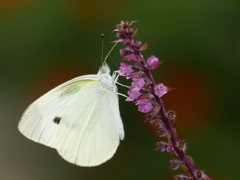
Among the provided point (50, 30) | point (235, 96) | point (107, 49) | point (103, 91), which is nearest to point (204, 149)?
point (235, 96)

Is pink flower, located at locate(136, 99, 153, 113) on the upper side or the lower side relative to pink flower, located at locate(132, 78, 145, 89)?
lower

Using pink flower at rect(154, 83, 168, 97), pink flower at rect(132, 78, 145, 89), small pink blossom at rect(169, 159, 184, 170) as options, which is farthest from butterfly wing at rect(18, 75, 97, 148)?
small pink blossom at rect(169, 159, 184, 170)

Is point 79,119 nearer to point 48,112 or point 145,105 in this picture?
point 48,112

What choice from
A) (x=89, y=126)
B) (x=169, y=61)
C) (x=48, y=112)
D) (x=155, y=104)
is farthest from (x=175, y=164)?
(x=169, y=61)

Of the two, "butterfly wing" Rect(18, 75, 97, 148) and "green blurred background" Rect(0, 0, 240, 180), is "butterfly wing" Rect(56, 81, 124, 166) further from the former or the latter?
"green blurred background" Rect(0, 0, 240, 180)

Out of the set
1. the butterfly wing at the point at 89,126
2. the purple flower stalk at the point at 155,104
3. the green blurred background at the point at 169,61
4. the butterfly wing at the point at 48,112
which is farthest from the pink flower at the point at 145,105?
the green blurred background at the point at 169,61

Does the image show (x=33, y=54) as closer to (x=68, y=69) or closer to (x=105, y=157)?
(x=68, y=69)

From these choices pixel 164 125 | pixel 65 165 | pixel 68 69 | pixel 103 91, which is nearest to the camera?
pixel 164 125
